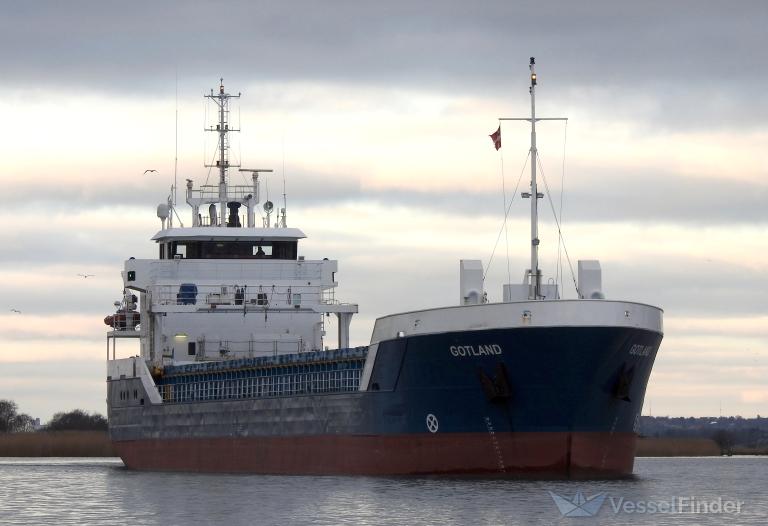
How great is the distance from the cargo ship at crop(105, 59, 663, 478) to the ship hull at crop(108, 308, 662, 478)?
0.05m

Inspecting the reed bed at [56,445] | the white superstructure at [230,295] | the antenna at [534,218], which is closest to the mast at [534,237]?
the antenna at [534,218]

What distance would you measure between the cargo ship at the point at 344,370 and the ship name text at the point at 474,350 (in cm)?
5

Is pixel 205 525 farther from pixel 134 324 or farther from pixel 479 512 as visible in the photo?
pixel 134 324

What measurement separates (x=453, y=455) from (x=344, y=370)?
6262 mm

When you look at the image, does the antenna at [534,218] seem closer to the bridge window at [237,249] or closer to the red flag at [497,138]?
the red flag at [497,138]

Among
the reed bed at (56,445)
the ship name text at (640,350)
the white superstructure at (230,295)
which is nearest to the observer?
the ship name text at (640,350)

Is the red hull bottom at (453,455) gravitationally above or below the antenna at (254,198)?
below

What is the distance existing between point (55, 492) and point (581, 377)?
15.6 m

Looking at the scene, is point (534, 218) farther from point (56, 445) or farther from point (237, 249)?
point (56, 445)

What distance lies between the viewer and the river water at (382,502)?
109ft

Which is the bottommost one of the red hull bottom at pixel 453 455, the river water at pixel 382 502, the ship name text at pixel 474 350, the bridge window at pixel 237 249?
the river water at pixel 382 502

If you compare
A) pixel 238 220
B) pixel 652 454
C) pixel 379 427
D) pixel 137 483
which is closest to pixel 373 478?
pixel 379 427

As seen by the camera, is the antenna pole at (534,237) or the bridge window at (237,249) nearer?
the antenna pole at (534,237)

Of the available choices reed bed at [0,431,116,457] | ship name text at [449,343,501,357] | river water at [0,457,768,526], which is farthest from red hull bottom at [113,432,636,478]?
reed bed at [0,431,116,457]
